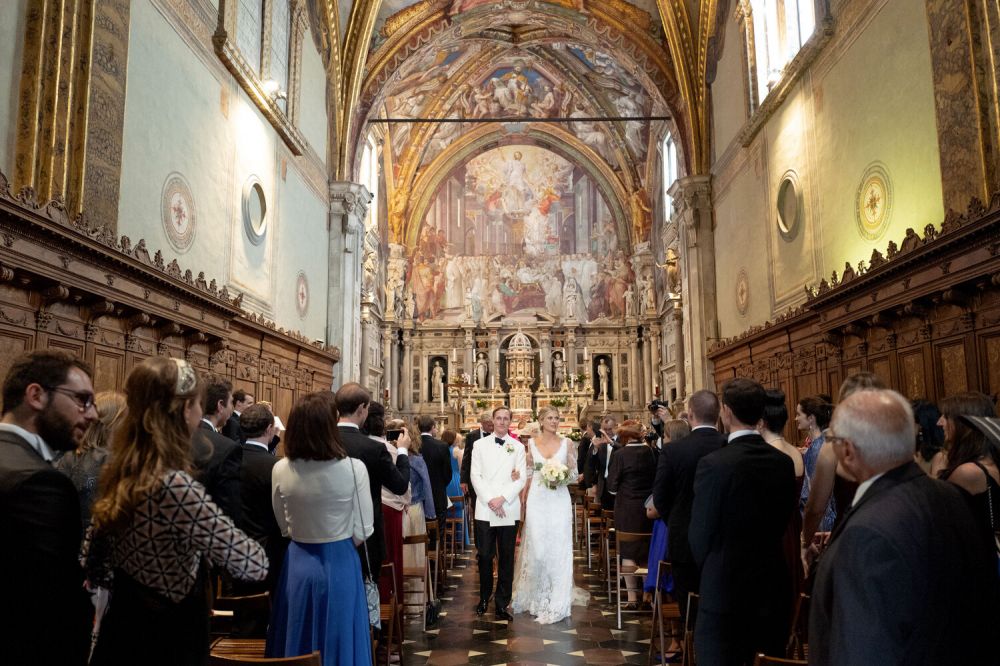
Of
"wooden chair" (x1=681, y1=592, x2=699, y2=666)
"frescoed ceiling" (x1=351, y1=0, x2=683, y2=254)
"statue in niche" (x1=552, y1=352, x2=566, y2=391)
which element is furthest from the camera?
"statue in niche" (x1=552, y1=352, x2=566, y2=391)

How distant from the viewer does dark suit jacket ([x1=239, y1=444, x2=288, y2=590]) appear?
14.6 ft

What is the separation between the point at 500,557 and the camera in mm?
7742

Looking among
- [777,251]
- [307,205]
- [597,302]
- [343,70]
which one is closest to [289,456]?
[777,251]

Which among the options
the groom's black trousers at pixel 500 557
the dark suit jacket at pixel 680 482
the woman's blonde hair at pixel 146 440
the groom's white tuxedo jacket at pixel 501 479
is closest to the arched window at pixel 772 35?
the groom's white tuxedo jacket at pixel 501 479

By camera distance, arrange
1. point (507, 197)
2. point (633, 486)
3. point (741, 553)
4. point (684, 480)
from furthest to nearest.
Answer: point (507, 197) < point (633, 486) < point (684, 480) < point (741, 553)

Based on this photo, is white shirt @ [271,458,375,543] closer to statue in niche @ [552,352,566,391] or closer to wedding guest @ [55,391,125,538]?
wedding guest @ [55,391,125,538]

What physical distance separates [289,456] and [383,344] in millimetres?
24264

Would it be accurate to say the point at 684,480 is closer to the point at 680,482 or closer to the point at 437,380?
the point at 680,482

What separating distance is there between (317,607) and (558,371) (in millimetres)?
25463

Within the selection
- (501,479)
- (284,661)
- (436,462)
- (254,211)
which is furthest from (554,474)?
(254,211)

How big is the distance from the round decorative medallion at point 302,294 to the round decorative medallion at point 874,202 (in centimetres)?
1128

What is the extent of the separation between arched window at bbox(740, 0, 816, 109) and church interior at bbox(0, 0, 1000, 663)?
0.09m

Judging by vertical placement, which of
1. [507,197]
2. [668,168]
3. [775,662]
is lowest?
[775,662]

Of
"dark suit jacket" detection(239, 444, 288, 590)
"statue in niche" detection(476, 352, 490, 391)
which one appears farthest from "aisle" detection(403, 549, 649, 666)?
"statue in niche" detection(476, 352, 490, 391)
